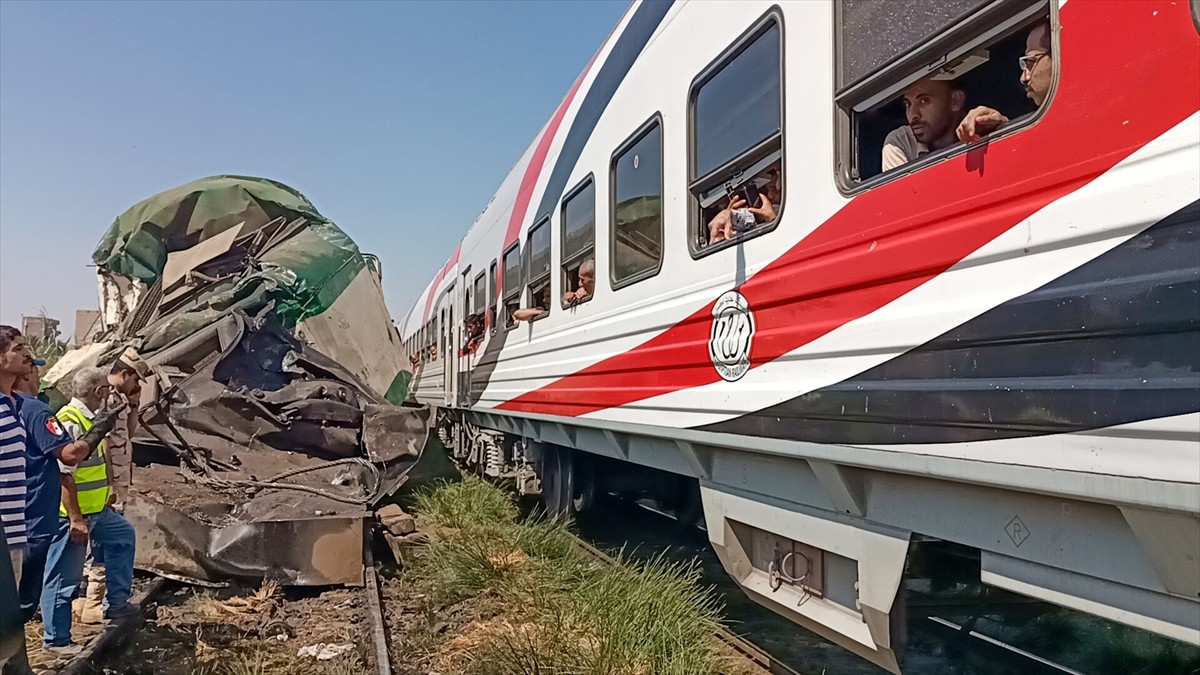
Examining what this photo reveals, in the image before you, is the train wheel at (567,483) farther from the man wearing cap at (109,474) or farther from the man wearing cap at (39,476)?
the man wearing cap at (39,476)

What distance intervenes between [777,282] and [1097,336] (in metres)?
1.45

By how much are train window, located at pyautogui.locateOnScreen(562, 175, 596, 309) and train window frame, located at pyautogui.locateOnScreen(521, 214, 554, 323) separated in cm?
37

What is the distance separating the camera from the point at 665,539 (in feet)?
27.9

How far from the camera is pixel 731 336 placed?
12.5 ft

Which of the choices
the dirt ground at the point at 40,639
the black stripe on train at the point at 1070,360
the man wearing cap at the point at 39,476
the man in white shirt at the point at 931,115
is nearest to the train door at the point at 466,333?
the dirt ground at the point at 40,639

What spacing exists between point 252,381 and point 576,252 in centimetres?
477

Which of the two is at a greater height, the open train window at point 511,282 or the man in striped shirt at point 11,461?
the open train window at point 511,282

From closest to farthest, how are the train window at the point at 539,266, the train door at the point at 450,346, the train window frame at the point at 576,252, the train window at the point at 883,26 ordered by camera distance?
1. the train window at the point at 883,26
2. the train window frame at the point at 576,252
3. the train window at the point at 539,266
4. the train door at the point at 450,346

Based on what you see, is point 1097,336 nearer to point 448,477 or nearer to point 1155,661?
point 1155,661

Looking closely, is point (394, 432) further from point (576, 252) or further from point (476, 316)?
point (576, 252)

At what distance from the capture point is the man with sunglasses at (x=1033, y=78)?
7.75ft

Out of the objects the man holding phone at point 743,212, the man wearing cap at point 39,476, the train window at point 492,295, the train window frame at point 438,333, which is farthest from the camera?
the train window frame at point 438,333

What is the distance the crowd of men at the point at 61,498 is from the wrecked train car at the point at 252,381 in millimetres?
685

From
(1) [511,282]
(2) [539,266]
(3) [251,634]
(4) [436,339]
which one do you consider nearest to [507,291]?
(1) [511,282]
